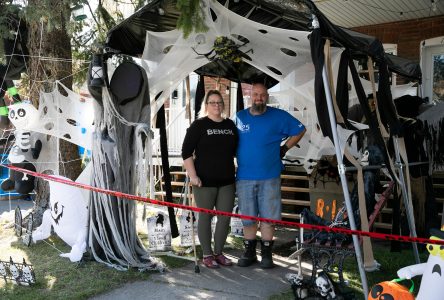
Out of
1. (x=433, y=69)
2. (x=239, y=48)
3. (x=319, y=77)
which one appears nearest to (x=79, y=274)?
(x=239, y=48)

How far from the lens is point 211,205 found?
4.66 m

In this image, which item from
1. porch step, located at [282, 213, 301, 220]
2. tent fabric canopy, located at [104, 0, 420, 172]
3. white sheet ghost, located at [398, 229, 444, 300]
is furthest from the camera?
porch step, located at [282, 213, 301, 220]

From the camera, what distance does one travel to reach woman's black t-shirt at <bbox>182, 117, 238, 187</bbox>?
4.57 meters

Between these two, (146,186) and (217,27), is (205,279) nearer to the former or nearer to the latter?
(146,186)

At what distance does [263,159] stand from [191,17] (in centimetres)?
154

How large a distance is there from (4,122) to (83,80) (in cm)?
127

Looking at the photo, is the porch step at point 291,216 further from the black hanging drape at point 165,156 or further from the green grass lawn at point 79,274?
the black hanging drape at point 165,156

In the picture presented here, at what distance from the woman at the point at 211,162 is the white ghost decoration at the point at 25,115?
87.6 inches

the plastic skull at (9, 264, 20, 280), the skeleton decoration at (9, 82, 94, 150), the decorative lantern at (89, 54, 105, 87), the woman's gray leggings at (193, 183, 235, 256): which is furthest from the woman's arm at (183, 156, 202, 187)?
the plastic skull at (9, 264, 20, 280)

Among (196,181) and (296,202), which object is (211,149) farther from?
(296,202)

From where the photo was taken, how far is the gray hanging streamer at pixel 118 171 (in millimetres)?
4535

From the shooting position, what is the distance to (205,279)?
434cm

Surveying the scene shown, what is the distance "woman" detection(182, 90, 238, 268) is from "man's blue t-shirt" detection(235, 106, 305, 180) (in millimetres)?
127

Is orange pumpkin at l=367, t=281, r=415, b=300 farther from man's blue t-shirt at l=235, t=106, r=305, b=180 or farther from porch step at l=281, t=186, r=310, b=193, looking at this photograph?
porch step at l=281, t=186, r=310, b=193
